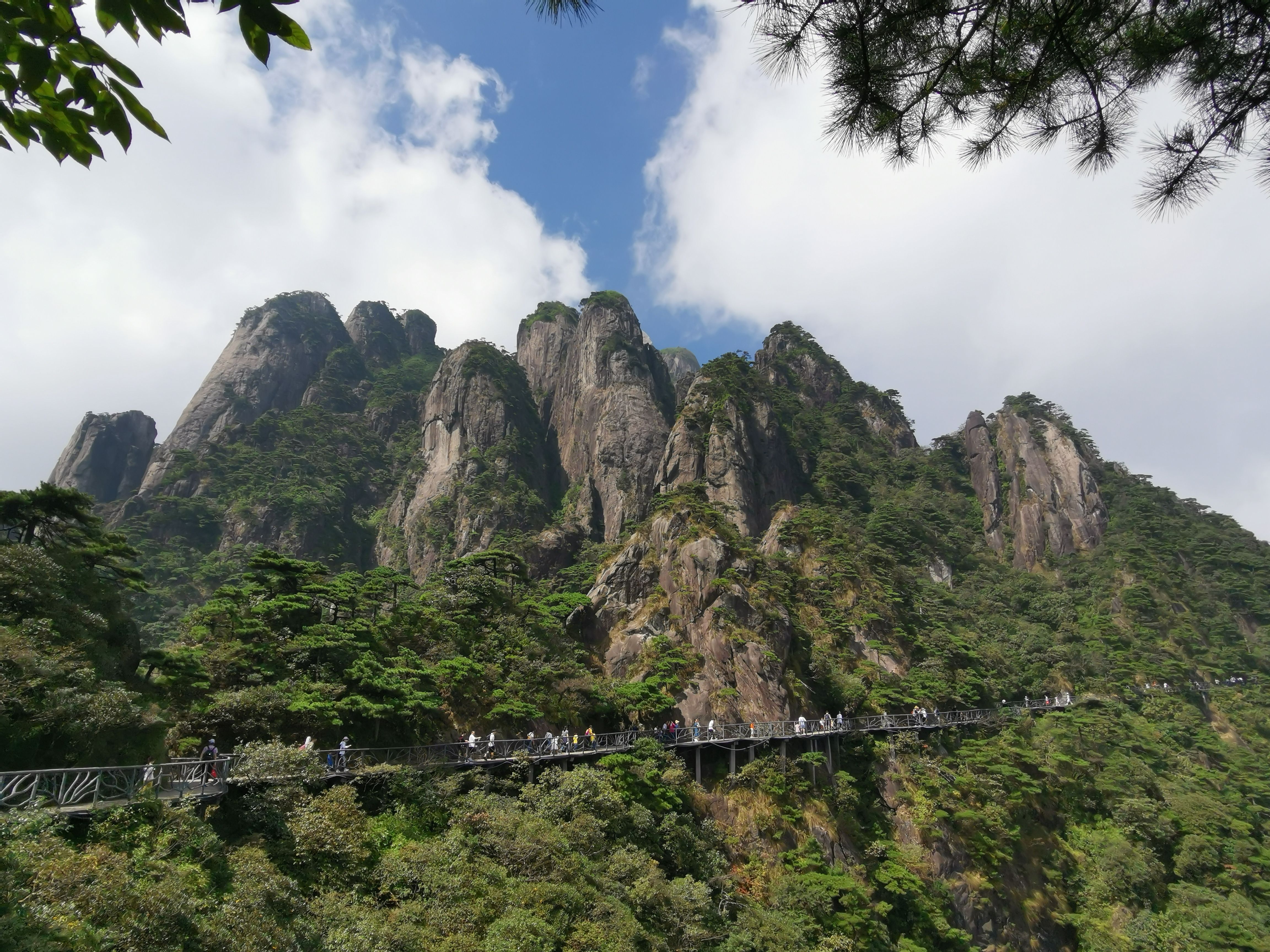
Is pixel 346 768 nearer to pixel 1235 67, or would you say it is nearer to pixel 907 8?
pixel 907 8

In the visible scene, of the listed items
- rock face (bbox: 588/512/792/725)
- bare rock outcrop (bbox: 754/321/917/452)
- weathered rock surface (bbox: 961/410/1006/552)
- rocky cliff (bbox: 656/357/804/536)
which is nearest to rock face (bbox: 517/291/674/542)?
rocky cliff (bbox: 656/357/804/536)

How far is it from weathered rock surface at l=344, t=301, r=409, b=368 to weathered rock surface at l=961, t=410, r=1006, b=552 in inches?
3334

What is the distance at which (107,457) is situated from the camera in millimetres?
74375

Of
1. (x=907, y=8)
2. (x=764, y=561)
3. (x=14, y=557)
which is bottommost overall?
(x=14, y=557)

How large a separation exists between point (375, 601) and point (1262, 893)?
39666 millimetres

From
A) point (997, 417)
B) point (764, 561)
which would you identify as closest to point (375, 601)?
point (764, 561)

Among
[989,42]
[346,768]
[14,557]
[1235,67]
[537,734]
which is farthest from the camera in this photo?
[537,734]

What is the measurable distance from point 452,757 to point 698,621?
1431 cm

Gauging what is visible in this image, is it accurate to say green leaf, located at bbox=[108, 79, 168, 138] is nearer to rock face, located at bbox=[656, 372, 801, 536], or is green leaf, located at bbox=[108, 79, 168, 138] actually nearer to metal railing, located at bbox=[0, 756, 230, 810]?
metal railing, located at bbox=[0, 756, 230, 810]

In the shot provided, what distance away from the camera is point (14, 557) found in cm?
1254

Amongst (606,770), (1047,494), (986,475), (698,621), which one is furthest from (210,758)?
(986,475)

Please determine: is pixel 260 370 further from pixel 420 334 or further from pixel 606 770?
pixel 606 770

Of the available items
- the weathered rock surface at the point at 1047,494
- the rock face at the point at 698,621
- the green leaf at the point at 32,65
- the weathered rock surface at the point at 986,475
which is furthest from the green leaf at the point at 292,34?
the weathered rock surface at the point at 986,475

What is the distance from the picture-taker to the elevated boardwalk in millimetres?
9406
